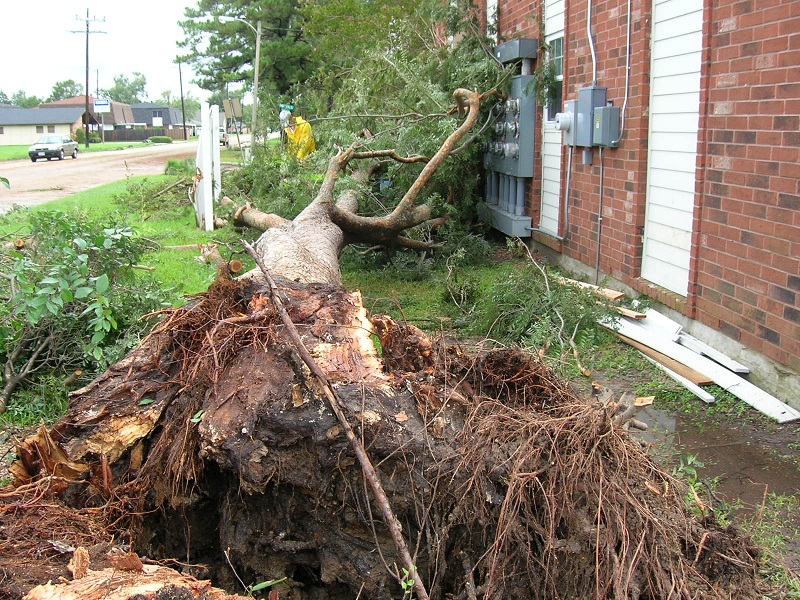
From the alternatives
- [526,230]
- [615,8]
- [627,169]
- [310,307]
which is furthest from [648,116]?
[310,307]

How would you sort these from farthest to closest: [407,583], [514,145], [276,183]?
[276,183]
[514,145]
[407,583]

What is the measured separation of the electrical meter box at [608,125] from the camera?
7.09 metres

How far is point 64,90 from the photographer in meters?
140

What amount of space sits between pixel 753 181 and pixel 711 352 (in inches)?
→ 50.1

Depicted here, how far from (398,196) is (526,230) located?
171cm

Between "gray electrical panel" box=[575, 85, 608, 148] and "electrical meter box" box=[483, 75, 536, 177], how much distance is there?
5.67 ft

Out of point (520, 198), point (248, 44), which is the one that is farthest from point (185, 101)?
point (520, 198)

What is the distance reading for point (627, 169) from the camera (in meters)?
6.96

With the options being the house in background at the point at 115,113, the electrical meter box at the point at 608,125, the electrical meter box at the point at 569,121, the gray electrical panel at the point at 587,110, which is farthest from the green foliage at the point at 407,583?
the house in background at the point at 115,113

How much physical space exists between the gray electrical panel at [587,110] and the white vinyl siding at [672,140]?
2.59 ft

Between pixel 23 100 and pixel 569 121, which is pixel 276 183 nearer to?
pixel 569 121

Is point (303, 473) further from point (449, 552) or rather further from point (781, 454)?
point (781, 454)

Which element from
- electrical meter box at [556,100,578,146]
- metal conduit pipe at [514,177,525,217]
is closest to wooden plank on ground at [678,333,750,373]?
electrical meter box at [556,100,578,146]

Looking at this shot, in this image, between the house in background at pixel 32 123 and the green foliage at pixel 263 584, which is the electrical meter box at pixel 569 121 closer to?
the green foliage at pixel 263 584
